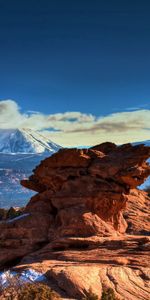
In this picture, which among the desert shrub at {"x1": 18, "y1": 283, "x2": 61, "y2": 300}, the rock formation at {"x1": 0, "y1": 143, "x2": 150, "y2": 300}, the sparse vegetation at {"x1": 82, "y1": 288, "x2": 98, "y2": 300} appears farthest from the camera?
the rock formation at {"x1": 0, "y1": 143, "x2": 150, "y2": 300}

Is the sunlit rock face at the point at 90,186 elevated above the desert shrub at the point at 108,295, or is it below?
above

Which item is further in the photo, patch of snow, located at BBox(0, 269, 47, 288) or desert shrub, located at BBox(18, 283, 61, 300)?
patch of snow, located at BBox(0, 269, 47, 288)

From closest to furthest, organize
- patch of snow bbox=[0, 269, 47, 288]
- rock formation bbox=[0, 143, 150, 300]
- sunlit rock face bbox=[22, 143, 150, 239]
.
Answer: patch of snow bbox=[0, 269, 47, 288] → rock formation bbox=[0, 143, 150, 300] → sunlit rock face bbox=[22, 143, 150, 239]

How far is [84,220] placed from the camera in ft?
185

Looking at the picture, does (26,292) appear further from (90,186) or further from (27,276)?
(90,186)

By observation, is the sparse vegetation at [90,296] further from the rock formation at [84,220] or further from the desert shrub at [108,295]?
the rock formation at [84,220]

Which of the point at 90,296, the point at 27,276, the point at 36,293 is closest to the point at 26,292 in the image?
the point at 36,293

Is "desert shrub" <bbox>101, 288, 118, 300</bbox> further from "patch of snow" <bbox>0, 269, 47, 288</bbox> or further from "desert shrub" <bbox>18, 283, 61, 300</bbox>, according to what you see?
"patch of snow" <bbox>0, 269, 47, 288</bbox>

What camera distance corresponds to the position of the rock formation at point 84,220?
4972 centimetres

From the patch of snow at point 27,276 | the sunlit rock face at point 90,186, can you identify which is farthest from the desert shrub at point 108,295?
the sunlit rock face at point 90,186

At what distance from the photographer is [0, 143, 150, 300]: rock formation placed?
49719mm

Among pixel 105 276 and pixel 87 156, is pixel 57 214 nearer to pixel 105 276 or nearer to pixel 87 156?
pixel 87 156

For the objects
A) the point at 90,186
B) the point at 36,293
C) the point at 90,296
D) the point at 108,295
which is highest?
the point at 90,186

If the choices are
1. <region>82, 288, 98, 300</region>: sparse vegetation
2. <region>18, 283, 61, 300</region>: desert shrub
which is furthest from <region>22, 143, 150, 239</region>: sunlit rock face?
<region>18, 283, 61, 300</region>: desert shrub
